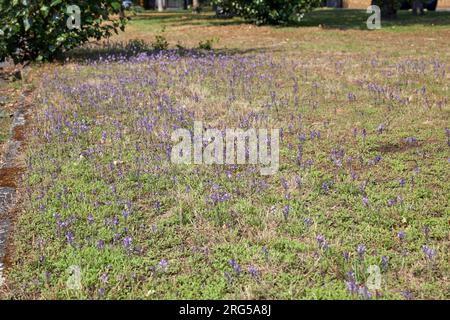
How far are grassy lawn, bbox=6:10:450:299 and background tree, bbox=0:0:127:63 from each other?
234cm

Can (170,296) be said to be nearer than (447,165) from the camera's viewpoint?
Yes

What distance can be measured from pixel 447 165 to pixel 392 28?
1571cm

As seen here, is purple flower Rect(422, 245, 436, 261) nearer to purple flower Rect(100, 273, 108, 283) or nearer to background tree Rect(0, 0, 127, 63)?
purple flower Rect(100, 273, 108, 283)

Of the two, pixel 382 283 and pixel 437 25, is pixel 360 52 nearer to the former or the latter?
pixel 437 25

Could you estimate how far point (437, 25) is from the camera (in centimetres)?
2061

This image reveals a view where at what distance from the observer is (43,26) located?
11.8 metres

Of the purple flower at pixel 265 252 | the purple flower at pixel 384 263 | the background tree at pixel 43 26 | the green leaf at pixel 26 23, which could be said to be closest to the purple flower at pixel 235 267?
the purple flower at pixel 265 252

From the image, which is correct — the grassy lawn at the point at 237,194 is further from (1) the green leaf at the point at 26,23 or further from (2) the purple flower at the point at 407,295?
(1) the green leaf at the point at 26,23

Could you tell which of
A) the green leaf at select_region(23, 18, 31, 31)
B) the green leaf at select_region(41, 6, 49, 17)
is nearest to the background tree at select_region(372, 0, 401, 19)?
the green leaf at select_region(41, 6, 49, 17)

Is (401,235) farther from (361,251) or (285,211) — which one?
(285,211)

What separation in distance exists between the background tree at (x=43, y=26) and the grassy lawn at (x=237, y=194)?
234 cm

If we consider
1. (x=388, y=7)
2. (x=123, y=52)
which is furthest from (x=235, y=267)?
(x=388, y=7)

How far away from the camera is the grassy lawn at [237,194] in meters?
3.59
